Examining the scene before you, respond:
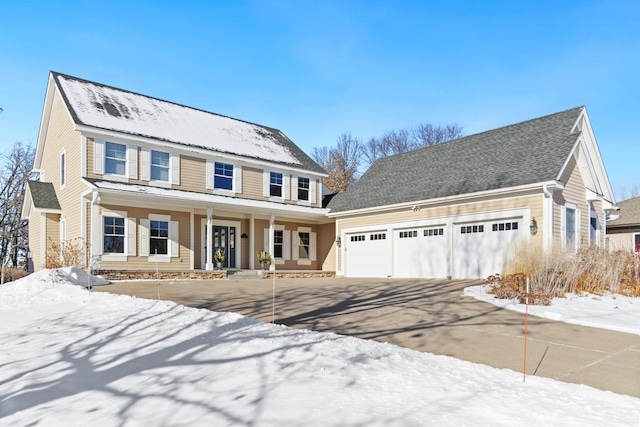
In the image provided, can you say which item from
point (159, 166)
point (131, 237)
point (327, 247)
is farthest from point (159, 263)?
point (327, 247)

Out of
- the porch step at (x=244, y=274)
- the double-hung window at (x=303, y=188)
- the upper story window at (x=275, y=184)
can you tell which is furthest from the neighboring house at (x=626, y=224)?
the porch step at (x=244, y=274)

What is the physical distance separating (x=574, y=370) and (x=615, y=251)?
323 inches

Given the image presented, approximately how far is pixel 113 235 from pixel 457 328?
13701 millimetres

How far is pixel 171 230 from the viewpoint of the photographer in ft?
60.6

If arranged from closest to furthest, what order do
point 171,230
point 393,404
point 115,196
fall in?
1. point 393,404
2. point 115,196
3. point 171,230

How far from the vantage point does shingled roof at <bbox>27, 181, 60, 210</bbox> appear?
1939 centimetres

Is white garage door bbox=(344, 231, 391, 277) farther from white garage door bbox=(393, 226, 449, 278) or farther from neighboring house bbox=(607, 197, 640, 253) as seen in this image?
neighboring house bbox=(607, 197, 640, 253)

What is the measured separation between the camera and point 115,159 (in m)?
17.5

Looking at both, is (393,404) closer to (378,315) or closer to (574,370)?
(574,370)

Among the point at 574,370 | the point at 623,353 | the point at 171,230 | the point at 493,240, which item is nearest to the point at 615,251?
the point at 493,240

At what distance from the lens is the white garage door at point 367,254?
1936cm

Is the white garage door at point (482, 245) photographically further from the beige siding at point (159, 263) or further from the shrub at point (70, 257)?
the shrub at point (70, 257)

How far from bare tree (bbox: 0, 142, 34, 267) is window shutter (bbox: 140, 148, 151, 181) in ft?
67.9

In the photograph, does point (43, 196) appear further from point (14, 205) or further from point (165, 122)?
point (14, 205)
